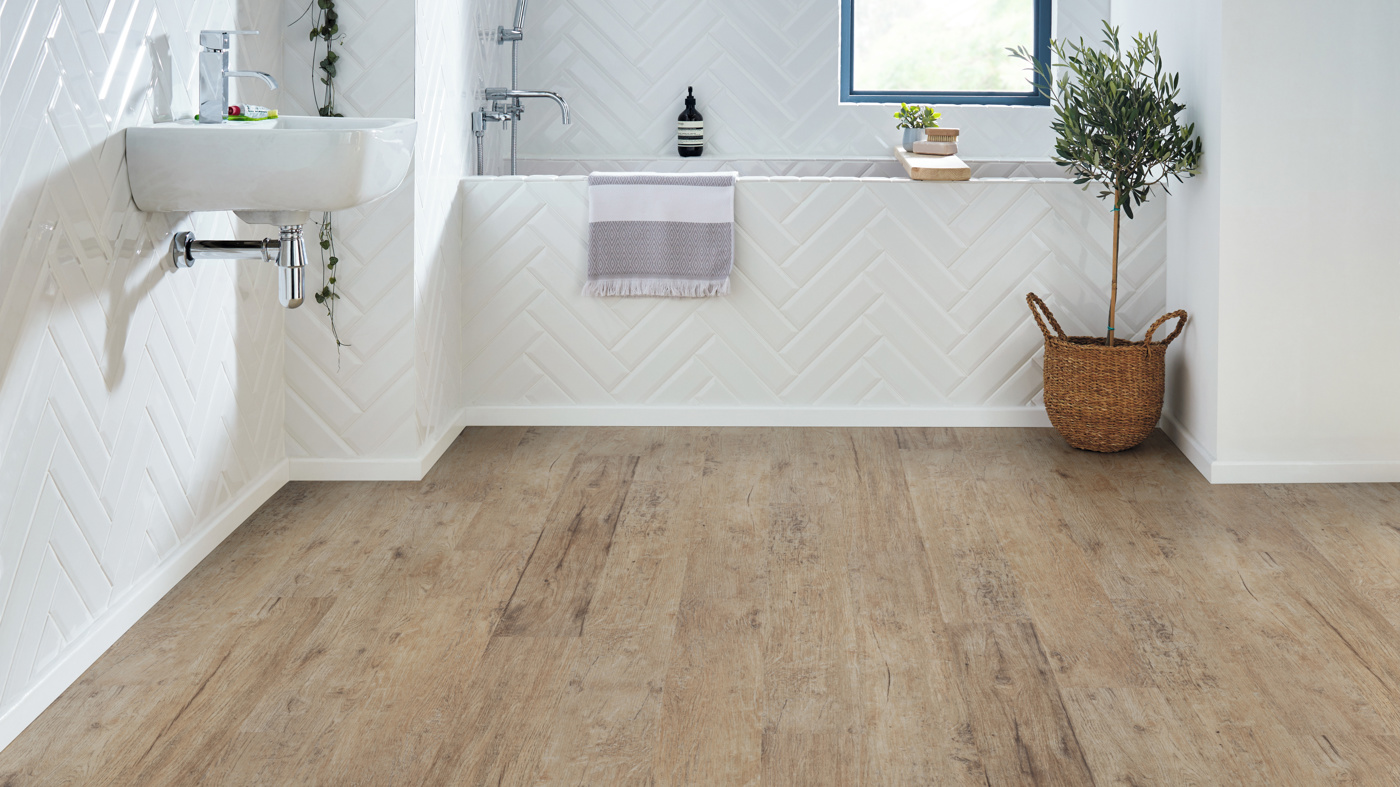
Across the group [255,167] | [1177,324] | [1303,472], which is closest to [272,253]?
[255,167]

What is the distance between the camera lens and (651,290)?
361 centimetres

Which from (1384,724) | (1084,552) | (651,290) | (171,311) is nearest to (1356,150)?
(1084,552)

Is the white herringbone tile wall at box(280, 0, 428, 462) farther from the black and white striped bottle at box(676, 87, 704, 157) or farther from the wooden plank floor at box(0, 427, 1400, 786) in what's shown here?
the black and white striped bottle at box(676, 87, 704, 157)

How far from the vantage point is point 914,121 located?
4.73 metres

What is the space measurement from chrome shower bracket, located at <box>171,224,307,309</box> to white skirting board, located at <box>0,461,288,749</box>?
584 millimetres

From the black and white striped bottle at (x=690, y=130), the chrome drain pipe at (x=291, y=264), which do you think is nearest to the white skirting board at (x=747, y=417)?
the chrome drain pipe at (x=291, y=264)

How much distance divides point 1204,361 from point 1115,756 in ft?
5.58

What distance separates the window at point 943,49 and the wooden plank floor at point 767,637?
2.35m

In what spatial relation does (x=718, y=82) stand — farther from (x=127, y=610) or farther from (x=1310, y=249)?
(x=127, y=610)

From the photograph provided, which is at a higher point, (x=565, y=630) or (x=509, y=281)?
(x=509, y=281)

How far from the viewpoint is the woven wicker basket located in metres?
3.26

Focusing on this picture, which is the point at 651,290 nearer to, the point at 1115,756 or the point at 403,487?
the point at 403,487

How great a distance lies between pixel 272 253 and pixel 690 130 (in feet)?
8.63

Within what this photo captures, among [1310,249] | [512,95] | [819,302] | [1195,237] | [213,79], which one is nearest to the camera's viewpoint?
[213,79]
